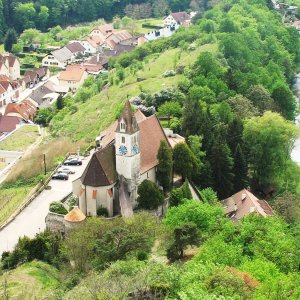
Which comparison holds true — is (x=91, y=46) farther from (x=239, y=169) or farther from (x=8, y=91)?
(x=239, y=169)

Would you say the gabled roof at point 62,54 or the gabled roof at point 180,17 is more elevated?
the gabled roof at point 62,54

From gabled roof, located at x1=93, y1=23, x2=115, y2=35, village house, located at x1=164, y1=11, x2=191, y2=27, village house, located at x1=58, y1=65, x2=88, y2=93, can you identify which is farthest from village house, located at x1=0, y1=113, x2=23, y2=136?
village house, located at x1=164, y1=11, x2=191, y2=27

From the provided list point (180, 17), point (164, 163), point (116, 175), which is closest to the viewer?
point (116, 175)

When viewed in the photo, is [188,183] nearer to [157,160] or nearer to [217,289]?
[157,160]

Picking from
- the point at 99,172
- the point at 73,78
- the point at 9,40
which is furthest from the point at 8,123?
the point at 9,40

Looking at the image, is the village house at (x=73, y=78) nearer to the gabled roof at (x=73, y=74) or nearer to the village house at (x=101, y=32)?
the gabled roof at (x=73, y=74)

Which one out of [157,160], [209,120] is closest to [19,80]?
[209,120]

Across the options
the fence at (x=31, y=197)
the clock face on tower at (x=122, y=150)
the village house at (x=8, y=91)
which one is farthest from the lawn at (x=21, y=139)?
the clock face on tower at (x=122, y=150)
